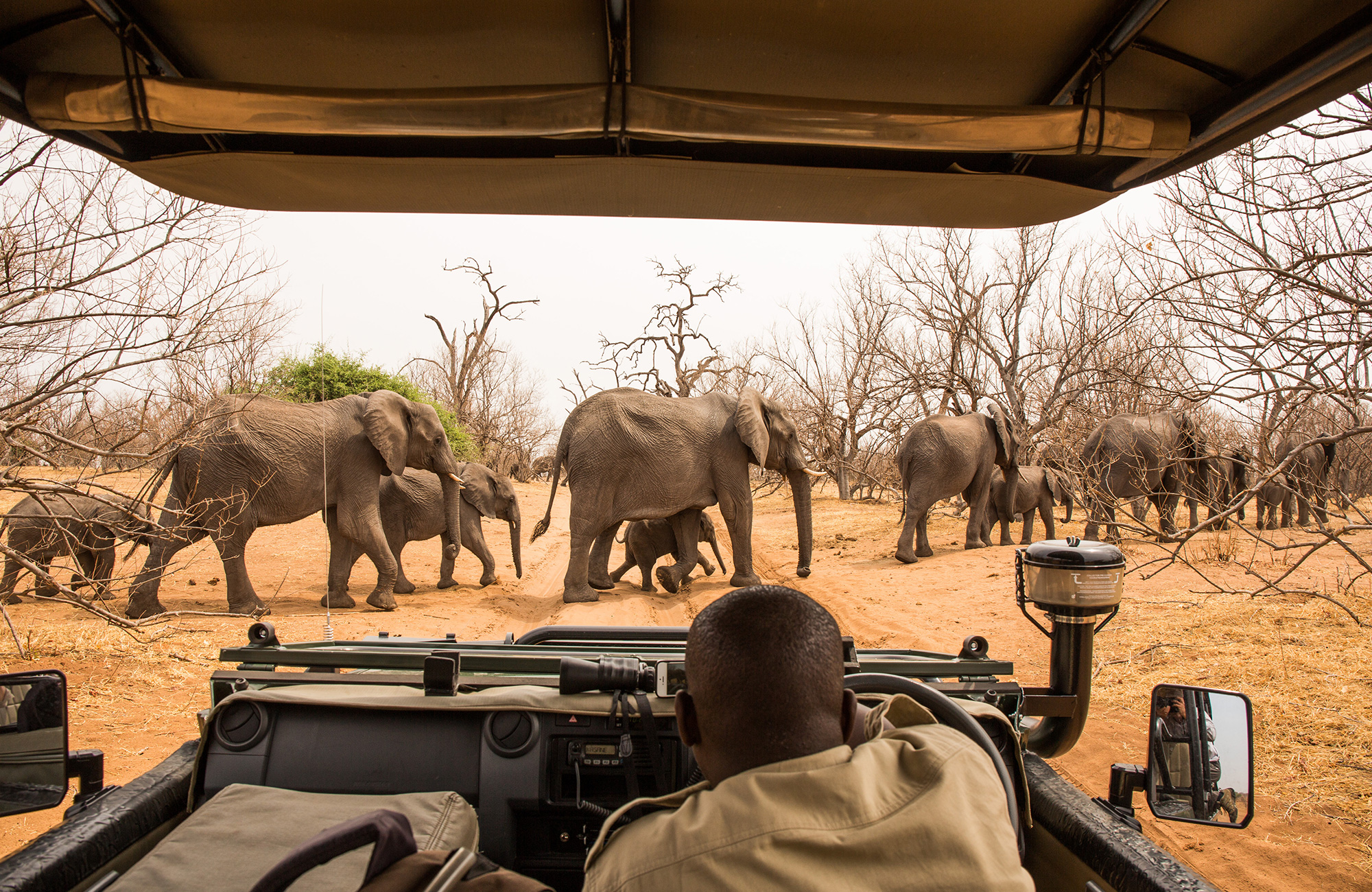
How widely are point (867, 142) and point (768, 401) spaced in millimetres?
9656

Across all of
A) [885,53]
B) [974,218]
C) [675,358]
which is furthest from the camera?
[675,358]

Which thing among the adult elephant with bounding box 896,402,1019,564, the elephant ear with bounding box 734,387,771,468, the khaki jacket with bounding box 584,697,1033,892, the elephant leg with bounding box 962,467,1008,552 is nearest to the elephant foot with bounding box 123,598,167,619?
the elephant ear with bounding box 734,387,771,468

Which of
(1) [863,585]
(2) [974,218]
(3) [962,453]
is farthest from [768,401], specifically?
(2) [974,218]

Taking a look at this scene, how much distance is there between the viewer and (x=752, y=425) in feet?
37.1

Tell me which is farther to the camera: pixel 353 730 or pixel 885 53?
pixel 885 53

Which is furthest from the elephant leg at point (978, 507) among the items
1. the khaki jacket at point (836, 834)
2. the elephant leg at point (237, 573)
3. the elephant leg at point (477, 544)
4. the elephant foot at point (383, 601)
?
the khaki jacket at point (836, 834)

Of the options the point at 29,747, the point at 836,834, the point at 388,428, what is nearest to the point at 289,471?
the point at 388,428

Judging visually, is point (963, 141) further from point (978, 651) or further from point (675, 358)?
point (675, 358)

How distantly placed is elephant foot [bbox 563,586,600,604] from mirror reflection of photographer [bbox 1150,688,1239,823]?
8.57 m

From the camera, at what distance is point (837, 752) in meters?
1.28

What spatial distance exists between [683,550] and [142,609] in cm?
640

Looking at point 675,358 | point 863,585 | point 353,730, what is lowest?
point 863,585

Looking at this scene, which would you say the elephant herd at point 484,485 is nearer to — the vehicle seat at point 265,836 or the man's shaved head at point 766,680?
the vehicle seat at point 265,836

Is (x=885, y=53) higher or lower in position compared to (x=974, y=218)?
higher
